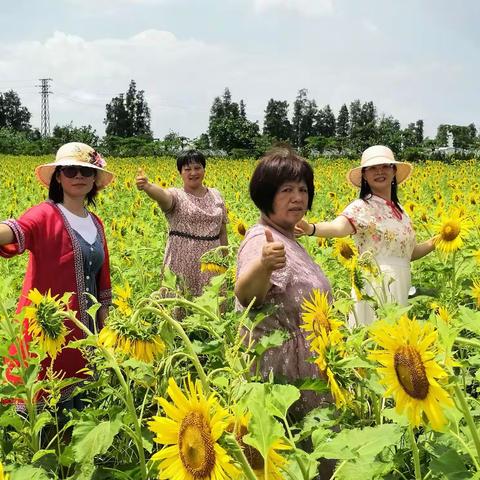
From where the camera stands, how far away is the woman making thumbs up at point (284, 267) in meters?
1.61

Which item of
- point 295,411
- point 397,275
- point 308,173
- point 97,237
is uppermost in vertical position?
point 308,173

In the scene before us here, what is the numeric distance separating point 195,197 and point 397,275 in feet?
4.25

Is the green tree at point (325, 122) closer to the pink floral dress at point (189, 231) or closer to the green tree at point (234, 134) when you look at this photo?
the green tree at point (234, 134)

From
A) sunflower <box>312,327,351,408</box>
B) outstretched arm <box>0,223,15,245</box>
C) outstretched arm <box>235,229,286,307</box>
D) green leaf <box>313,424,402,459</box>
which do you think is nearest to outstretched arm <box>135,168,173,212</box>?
outstretched arm <box>0,223,15,245</box>

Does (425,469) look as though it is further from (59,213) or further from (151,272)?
(151,272)

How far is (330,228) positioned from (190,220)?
1.11m

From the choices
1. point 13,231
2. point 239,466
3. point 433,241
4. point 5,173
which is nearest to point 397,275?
point 433,241

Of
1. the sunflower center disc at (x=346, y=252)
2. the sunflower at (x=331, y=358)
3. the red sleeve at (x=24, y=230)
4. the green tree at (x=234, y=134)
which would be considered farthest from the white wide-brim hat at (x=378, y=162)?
the green tree at (x=234, y=134)

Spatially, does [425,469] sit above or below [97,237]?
below

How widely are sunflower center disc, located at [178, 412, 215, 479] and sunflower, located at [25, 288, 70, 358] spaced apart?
0.50 m

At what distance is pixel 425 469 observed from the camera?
1.27 metres

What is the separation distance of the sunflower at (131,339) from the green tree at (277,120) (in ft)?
190

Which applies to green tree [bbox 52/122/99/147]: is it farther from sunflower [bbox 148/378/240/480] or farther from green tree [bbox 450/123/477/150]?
sunflower [bbox 148/378/240/480]

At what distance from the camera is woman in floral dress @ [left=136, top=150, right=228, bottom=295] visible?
3475mm
